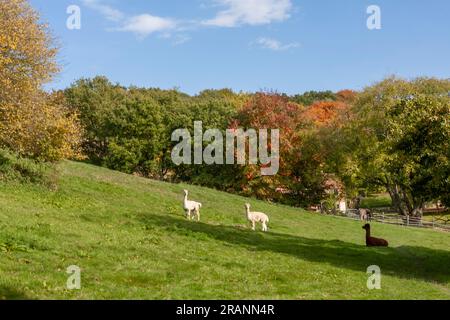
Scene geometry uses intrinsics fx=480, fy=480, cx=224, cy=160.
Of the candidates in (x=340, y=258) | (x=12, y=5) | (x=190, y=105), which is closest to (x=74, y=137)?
(x=12, y=5)

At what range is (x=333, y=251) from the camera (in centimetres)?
3045

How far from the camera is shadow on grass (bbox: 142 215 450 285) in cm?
2655

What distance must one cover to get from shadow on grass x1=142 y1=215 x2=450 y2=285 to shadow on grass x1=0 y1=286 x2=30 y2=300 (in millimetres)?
15506

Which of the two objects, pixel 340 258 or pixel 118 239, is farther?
pixel 340 258

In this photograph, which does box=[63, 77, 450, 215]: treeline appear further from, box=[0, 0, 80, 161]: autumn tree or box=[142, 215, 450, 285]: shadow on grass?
box=[0, 0, 80, 161]: autumn tree

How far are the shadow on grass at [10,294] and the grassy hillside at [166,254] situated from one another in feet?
0.16

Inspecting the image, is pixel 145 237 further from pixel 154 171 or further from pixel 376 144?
pixel 154 171

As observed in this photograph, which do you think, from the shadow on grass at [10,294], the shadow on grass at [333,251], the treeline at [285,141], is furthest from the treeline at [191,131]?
the shadow on grass at [10,294]

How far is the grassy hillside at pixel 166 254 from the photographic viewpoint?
15.6m

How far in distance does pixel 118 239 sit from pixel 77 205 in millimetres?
8712

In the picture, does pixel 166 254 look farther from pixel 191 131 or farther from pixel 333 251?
pixel 191 131

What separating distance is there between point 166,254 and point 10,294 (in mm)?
9293

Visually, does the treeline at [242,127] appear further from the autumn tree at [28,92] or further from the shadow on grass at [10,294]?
the shadow on grass at [10,294]

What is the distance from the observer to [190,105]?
88438mm
